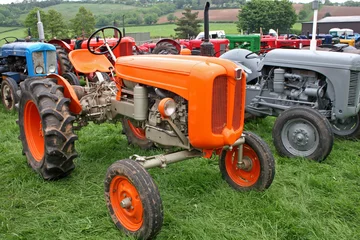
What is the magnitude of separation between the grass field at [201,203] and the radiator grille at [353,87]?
0.67 m

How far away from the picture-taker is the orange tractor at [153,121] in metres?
2.68

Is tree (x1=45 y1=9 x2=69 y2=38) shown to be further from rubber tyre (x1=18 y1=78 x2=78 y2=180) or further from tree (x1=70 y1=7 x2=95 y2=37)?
rubber tyre (x1=18 y1=78 x2=78 y2=180)

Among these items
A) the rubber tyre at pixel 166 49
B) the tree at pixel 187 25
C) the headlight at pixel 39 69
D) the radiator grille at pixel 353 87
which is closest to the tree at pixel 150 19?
the tree at pixel 187 25

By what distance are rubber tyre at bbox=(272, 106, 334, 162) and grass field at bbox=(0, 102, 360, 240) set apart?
0.53ft

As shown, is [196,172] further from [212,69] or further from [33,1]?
[33,1]

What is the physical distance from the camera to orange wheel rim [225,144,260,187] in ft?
11.2

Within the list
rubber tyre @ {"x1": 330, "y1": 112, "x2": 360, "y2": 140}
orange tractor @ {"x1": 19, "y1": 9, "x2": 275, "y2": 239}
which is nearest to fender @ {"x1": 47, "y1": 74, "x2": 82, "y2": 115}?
orange tractor @ {"x1": 19, "y1": 9, "x2": 275, "y2": 239}

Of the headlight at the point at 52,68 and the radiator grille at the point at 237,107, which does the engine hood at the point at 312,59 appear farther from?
the headlight at the point at 52,68

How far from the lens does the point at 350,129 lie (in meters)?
5.23

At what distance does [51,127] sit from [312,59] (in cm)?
333

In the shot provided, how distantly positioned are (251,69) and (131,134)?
2.29 meters

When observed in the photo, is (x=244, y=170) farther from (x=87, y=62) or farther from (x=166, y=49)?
(x=166, y=49)

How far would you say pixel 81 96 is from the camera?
171 inches

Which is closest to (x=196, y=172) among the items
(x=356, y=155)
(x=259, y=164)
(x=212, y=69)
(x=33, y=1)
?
(x=259, y=164)
